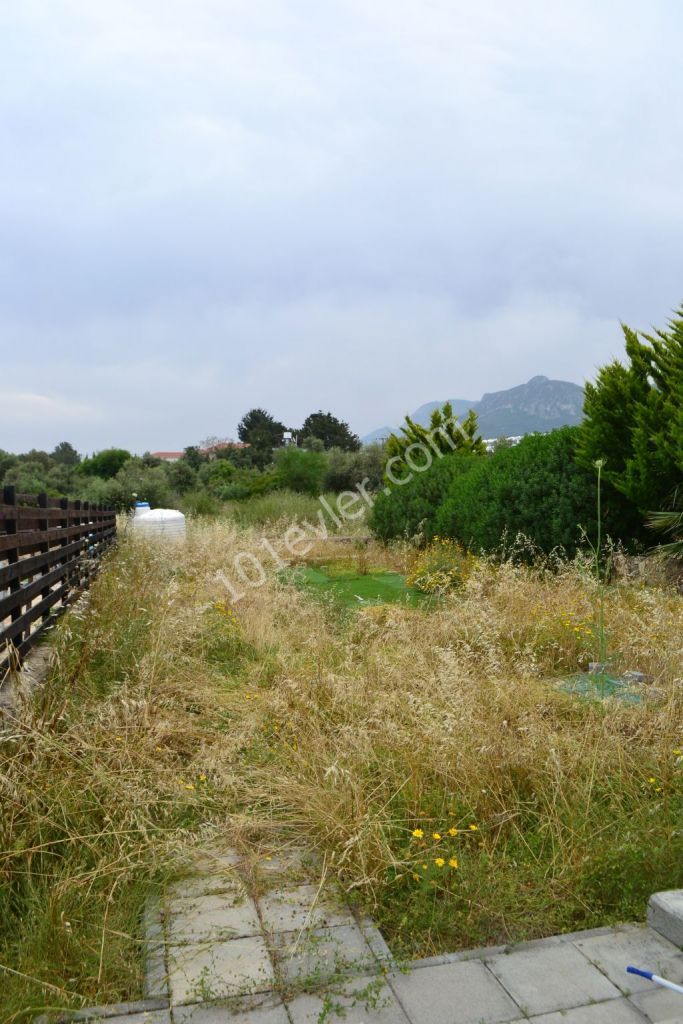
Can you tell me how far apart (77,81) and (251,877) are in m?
6.07

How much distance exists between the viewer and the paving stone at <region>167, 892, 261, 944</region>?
209 cm

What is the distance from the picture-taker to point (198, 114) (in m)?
6.27

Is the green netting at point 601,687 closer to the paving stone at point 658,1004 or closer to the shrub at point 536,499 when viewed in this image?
the paving stone at point 658,1004

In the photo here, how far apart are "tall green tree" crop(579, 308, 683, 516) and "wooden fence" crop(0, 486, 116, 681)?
5624 mm

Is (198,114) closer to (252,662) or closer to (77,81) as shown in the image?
(77,81)

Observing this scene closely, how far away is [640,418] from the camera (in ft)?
23.4

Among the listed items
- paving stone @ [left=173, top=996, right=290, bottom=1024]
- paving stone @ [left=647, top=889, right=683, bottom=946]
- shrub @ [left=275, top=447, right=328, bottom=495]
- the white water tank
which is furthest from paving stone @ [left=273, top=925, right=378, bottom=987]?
shrub @ [left=275, top=447, right=328, bottom=495]

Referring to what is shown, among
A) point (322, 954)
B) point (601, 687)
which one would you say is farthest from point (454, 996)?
point (601, 687)

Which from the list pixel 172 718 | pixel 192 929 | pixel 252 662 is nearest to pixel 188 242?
pixel 252 662

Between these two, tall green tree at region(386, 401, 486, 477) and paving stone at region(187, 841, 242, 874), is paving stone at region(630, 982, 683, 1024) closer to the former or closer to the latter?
paving stone at region(187, 841, 242, 874)

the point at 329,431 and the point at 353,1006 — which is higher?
A: the point at 329,431

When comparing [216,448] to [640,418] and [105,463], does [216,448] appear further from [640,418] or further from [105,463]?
[640,418]

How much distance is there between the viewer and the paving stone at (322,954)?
1922mm

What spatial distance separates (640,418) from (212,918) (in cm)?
650
